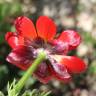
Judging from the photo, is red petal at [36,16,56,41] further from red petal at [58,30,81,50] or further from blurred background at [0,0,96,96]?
blurred background at [0,0,96,96]

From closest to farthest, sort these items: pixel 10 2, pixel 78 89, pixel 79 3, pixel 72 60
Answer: pixel 72 60 < pixel 78 89 < pixel 10 2 < pixel 79 3

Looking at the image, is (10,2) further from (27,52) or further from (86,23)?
(27,52)

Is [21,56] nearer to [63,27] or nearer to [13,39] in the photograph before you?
[13,39]

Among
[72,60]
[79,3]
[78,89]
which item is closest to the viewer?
[72,60]

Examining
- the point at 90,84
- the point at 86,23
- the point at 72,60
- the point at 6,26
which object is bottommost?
the point at 90,84

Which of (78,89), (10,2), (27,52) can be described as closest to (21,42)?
(27,52)

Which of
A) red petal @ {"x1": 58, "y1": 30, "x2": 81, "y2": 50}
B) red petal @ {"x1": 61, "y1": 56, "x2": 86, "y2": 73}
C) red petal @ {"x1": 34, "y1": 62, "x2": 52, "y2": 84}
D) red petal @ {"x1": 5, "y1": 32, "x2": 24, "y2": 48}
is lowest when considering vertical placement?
red petal @ {"x1": 34, "y1": 62, "x2": 52, "y2": 84}

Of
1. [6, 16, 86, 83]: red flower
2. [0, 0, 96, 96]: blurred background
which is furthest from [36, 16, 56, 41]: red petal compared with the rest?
[0, 0, 96, 96]: blurred background
